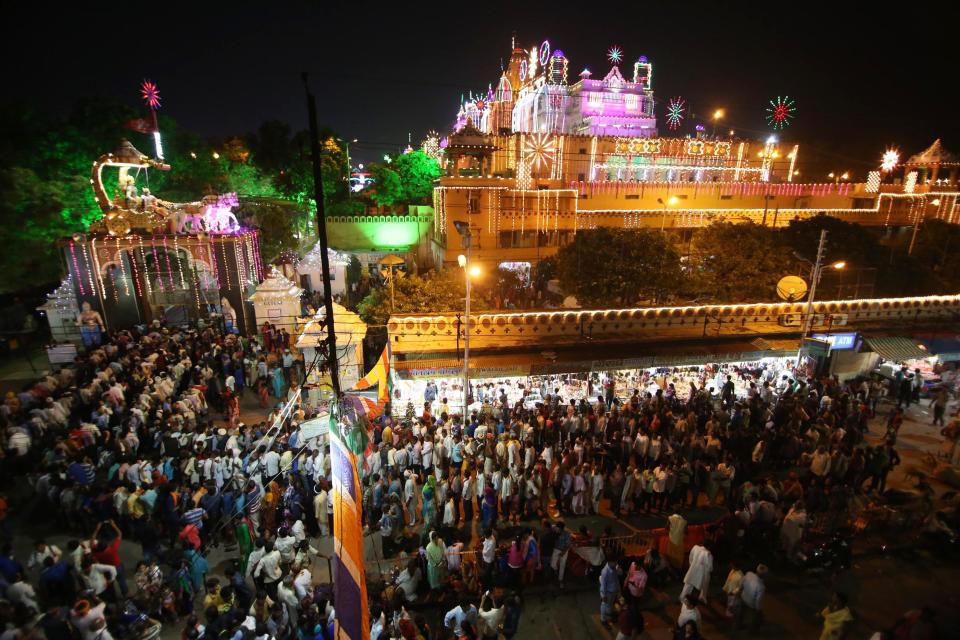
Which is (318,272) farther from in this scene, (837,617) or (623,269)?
(837,617)

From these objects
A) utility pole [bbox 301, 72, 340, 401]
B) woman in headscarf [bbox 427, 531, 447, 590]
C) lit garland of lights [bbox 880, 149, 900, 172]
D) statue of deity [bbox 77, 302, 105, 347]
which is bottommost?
woman in headscarf [bbox 427, 531, 447, 590]

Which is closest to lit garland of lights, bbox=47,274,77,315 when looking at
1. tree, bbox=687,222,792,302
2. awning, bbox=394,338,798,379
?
awning, bbox=394,338,798,379

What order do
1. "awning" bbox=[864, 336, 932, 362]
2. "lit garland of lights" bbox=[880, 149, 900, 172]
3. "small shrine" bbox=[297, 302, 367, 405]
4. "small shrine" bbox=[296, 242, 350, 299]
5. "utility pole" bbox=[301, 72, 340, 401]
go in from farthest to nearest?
"lit garland of lights" bbox=[880, 149, 900, 172], "small shrine" bbox=[296, 242, 350, 299], "awning" bbox=[864, 336, 932, 362], "small shrine" bbox=[297, 302, 367, 405], "utility pole" bbox=[301, 72, 340, 401]

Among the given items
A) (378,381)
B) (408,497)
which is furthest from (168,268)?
(408,497)

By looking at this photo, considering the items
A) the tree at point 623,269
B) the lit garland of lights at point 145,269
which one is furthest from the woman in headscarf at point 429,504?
the lit garland of lights at point 145,269

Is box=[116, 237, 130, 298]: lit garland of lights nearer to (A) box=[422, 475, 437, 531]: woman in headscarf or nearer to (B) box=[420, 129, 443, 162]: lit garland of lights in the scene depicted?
(A) box=[422, 475, 437, 531]: woman in headscarf

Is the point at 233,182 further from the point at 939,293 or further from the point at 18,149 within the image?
the point at 939,293

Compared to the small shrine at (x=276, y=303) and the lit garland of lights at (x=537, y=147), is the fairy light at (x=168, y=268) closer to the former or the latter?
the small shrine at (x=276, y=303)

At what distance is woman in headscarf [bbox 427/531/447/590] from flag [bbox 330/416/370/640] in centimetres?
229

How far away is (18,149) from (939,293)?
1825 inches

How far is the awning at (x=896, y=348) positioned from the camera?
15953 millimetres

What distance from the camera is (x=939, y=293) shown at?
22.6 metres

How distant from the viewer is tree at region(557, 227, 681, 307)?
21.0 meters

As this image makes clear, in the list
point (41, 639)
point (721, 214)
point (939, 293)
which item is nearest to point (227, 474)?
point (41, 639)
